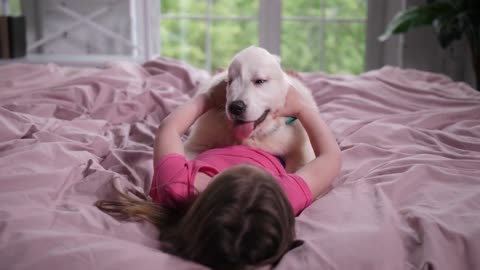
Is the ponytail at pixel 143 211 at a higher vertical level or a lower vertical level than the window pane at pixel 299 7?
lower

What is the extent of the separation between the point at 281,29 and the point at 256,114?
2.79 metres

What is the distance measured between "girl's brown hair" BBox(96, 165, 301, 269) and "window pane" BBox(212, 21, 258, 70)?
321 cm

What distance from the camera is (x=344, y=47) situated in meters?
3.88

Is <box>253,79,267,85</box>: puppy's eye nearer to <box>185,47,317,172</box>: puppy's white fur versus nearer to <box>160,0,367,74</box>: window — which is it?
<box>185,47,317,172</box>: puppy's white fur

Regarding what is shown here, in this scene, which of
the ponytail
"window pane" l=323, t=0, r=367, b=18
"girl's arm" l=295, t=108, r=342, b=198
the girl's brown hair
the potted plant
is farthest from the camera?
"window pane" l=323, t=0, r=367, b=18

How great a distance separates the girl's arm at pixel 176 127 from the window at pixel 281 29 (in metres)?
2.66

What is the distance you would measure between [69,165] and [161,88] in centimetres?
95

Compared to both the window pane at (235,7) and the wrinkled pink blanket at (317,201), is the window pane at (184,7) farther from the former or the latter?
the wrinkled pink blanket at (317,201)

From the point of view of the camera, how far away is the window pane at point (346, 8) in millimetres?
3791

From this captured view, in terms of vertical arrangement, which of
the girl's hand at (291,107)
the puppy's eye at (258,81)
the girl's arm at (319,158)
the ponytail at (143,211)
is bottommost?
the ponytail at (143,211)

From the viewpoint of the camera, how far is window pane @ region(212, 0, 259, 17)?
389cm

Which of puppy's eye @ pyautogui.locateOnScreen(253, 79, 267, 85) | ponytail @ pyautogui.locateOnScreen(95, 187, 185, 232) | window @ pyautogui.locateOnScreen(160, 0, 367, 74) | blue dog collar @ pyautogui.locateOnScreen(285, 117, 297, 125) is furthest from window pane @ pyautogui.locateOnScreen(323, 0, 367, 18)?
ponytail @ pyautogui.locateOnScreen(95, 187, 185, 232)

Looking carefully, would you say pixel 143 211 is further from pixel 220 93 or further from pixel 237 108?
pixel 220 93

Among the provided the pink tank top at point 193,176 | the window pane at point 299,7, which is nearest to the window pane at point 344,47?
the window pane at point 299,7
